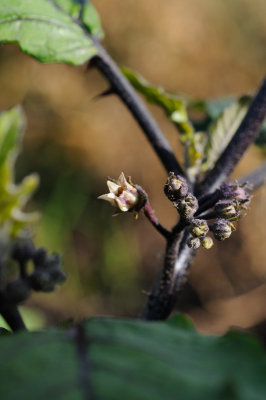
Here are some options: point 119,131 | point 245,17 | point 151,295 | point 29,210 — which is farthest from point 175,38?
point 151,295

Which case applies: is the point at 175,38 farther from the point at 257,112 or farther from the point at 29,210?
the point at 257,112

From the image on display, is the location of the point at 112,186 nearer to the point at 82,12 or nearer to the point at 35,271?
→ the point at 35,271

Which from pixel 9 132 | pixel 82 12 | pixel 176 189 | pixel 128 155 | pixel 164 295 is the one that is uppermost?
pixel 9 132

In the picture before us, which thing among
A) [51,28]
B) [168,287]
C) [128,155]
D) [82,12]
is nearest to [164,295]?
[168,287]

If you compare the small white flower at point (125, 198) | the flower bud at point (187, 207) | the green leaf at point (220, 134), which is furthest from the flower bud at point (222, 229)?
the green leaf at point (220, 134)

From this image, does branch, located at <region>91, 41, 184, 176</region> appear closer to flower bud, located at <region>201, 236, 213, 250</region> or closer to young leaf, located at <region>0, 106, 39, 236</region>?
flower bud, located at <region>201, 236, 213, 250</region>

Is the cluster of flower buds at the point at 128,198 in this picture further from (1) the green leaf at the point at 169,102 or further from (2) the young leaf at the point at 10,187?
(1) the green leaf at the point at 169,102
